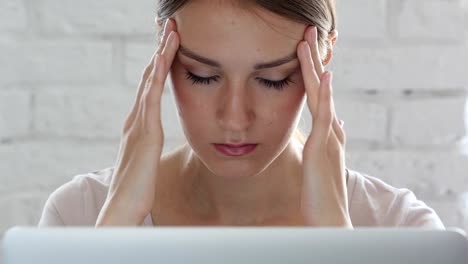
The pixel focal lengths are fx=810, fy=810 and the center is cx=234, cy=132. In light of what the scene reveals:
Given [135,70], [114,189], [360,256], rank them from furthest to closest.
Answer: [135,70] < [114,189] < [360,256]

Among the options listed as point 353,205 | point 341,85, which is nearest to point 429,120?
point 341,85

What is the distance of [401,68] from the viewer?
1.84 meters

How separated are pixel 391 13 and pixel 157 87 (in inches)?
28.4

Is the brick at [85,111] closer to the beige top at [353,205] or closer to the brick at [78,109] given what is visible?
the brick at [78,109]

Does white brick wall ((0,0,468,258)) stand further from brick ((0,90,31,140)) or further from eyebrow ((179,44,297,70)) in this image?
eyebrow ((179,44,297,70))

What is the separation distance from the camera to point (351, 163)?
1.83 m

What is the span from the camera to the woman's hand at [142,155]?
1.28m

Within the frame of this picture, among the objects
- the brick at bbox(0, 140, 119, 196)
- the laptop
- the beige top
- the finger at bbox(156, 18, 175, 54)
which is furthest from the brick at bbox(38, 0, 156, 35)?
the laptop

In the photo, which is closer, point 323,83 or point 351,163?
point 323,83

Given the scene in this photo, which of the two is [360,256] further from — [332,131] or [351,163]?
[351,163]

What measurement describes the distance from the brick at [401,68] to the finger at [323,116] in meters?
0.53

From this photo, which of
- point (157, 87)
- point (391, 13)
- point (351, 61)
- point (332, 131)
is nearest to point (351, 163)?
point (351, 61)

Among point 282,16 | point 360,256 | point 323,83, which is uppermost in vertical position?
point 282,16

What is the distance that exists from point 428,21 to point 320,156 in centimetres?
68
